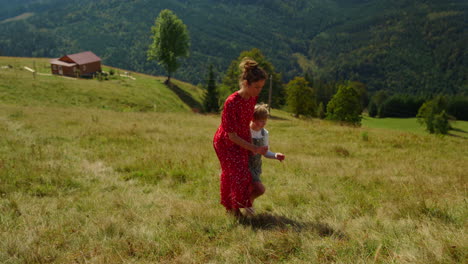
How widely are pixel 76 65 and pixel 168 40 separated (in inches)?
746

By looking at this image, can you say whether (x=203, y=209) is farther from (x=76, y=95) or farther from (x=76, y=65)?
(x=76, y=65)

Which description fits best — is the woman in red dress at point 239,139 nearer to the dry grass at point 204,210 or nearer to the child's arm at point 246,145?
the child's arm at point 246,145

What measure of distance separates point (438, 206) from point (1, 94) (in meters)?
37.9

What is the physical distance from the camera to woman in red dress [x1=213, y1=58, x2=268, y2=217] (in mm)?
4289

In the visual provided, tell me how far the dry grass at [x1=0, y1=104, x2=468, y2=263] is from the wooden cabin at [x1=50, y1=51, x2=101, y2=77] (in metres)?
55.8

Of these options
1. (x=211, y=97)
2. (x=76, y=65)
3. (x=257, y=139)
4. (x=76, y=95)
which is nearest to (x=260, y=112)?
(x=257, y=139)

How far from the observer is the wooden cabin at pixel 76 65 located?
2311 inches

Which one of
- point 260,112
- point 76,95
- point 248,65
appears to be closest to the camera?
point 248,65

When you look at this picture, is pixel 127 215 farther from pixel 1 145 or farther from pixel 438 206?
pixel 1 145

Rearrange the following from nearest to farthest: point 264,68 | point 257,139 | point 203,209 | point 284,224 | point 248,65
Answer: point 248,65, point 284,224, point 257,139, point 203,209, point 264,68

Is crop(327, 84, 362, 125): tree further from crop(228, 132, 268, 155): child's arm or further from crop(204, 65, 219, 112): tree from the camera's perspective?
Answer: crop(228, 132, 268, 155): child's arm

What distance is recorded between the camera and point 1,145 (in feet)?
31.5

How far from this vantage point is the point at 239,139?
4316mm

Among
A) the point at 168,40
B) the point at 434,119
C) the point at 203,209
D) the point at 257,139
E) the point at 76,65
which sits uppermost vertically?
the point at 168,40
